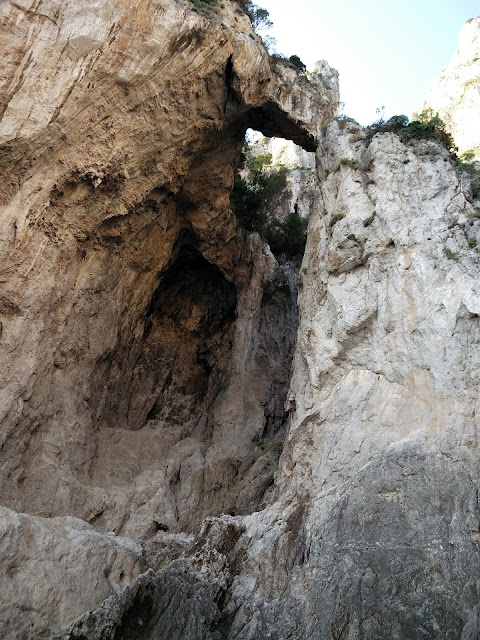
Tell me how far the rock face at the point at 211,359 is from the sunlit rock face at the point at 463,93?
8644mm

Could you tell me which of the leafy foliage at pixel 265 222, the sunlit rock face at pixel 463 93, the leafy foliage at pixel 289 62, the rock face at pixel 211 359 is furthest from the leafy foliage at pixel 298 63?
the sunlit rock face at pixel 463 93

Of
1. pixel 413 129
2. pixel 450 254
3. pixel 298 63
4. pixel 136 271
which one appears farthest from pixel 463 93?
pixel 136 271

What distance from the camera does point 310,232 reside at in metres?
16.8

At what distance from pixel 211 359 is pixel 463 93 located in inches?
758

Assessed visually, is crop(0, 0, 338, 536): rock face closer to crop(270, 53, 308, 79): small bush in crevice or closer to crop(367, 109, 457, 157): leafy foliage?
crop(270, 53, 308, 79): small bush in crevice

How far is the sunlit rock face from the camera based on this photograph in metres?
24.9

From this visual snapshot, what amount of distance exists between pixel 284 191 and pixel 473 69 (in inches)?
553

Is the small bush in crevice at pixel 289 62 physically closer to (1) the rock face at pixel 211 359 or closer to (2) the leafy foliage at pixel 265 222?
(1) the rock face at pixel 211 359

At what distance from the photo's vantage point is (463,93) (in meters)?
28.1

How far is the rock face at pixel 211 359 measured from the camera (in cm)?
941

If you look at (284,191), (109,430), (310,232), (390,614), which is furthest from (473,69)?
(390,614)

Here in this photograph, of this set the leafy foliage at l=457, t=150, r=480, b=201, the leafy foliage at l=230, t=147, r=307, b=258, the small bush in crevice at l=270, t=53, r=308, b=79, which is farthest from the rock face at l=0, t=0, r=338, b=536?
the leafy foliage at l=457, t=150, r=480, b=201

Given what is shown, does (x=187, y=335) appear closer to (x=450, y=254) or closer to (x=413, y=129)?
(x=413, y=129)

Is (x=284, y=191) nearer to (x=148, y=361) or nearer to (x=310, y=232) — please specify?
(x=310, y=232)
